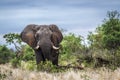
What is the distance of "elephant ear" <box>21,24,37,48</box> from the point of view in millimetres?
24812

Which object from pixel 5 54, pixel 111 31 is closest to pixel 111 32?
pixel 111 31

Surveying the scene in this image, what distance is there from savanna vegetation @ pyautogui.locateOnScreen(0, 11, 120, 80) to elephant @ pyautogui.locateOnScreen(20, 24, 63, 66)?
0.87 meters

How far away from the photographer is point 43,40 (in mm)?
23141

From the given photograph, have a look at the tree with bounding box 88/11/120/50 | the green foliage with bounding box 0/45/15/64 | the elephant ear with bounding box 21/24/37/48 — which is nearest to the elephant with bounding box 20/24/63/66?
the elephant ear with bounding box 21/24/37/48

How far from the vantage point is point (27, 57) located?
39688mm

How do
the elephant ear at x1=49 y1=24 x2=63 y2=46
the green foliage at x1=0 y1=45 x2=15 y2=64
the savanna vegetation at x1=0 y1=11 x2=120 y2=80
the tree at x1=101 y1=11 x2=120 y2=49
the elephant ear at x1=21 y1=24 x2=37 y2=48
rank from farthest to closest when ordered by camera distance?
the green foliage at x1=0 y1=45 x2=15 y2=64, the tree at x1=101 y1=11 x2=120 y2=49, the elephant ear at x1=21 y1=24 x2=37 y2=48, the elephant ear at x1=49 y1=24 x2=63 y2=46, the savanna vegetation at x1=0 y1=11 x2=120 y2=80

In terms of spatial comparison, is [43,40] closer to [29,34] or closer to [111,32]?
[29,34]

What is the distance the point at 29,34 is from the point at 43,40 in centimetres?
213

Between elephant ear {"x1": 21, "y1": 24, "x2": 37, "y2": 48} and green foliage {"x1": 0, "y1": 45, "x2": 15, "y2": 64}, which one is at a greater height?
elephant ear {"x1": 21, "y1": 24, "x2": 37, "y2": 48}

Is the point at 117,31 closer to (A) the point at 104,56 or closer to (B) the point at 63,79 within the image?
(A) the point at 104,56

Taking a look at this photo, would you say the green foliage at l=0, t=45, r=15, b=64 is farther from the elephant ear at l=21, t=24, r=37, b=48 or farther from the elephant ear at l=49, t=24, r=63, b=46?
the elephant ear at l=49, t=24, r=63, b=46

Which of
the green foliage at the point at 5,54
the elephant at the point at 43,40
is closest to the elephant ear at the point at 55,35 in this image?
the elephant at the point at 43,40

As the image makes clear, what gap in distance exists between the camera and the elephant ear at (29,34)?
24.8 metres

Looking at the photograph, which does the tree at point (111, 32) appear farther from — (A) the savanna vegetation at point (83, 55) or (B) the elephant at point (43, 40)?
(B) the elephant at point (43, 40)
